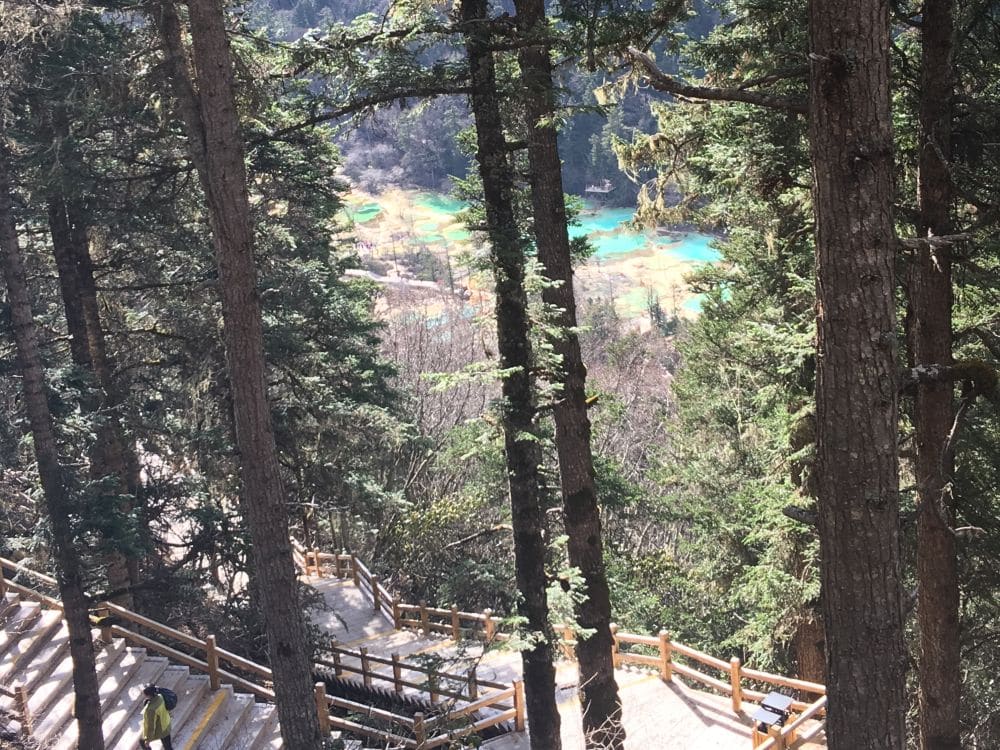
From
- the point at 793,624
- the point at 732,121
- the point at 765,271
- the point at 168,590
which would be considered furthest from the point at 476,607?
the point at 732,121

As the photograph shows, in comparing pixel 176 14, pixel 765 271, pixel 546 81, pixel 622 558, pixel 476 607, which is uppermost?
pixel 176 14

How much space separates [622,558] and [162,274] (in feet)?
38.8

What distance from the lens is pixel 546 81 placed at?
22.9 feet

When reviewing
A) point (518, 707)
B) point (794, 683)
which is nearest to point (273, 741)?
point (518, 707)

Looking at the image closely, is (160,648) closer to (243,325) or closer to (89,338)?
(89,338)

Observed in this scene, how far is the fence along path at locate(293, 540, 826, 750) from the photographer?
32.1 ft

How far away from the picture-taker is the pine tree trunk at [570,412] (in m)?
7.24

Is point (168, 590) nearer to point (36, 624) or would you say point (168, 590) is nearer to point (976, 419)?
point (36, 624)

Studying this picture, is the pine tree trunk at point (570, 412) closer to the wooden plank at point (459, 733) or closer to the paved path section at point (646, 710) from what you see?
the paved path section at point (646, 710)

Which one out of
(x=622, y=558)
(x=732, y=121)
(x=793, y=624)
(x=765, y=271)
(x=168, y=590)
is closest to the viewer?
(x=732, y=121)

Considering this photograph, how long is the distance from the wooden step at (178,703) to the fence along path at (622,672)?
2.77m

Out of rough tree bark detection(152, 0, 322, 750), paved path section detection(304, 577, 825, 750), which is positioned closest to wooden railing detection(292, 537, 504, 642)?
paved path section detection(304, 577, 825, 750)

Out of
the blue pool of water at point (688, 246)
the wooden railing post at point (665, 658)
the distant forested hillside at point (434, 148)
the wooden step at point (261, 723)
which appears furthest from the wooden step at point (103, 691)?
the distant forested hillside at point (434, 148)

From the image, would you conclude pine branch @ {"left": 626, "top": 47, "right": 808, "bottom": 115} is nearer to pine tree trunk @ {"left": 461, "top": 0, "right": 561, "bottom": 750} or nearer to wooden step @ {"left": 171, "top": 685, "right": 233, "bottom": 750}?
pine tree trunk @ {"left": 461, "top": 0, "right": 561, "bottom": 750}
